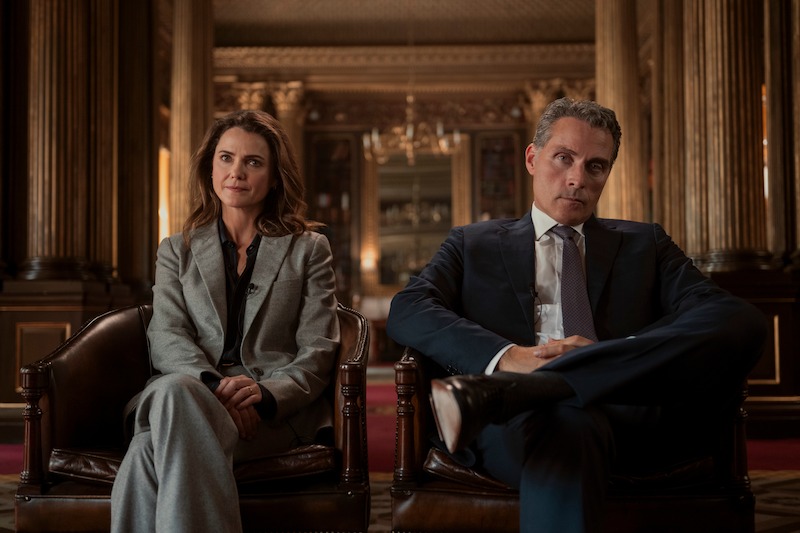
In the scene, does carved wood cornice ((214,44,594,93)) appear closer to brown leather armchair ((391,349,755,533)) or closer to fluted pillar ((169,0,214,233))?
fluted pillar ((169,0,214,233))

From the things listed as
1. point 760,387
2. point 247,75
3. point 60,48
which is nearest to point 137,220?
point 60,48

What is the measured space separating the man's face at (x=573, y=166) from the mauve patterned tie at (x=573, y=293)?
0.22 feet

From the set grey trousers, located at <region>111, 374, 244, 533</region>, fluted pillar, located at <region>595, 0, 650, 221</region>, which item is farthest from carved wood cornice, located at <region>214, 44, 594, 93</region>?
grey trousers, located at <region>111, 374, 244, 533</region>

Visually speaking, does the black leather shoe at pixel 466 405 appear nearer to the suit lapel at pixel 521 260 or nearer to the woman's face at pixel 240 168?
the suit lapel at pixel 521 260

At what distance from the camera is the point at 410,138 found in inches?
580

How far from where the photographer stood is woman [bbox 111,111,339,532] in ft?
6.73

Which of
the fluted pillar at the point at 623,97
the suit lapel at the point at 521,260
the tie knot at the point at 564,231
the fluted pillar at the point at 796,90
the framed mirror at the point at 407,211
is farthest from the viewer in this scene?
the framed mirror at the point at 407,211

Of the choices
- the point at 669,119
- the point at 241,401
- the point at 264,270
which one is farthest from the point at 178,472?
the point at 669,119

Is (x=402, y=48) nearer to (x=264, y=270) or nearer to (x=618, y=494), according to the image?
(x=264, y=270)

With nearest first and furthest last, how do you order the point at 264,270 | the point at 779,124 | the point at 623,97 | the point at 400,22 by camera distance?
the point at 264,270 → the point at 779,124 → the point at 623,97 → the point at 400,22

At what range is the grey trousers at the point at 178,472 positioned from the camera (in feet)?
6.44

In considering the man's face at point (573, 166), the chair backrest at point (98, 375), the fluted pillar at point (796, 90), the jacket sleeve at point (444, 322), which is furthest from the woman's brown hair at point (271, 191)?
the fluted pillar at point (796, 90)

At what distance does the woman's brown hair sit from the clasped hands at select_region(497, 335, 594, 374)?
79 cm

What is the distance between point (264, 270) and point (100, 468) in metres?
0.67
